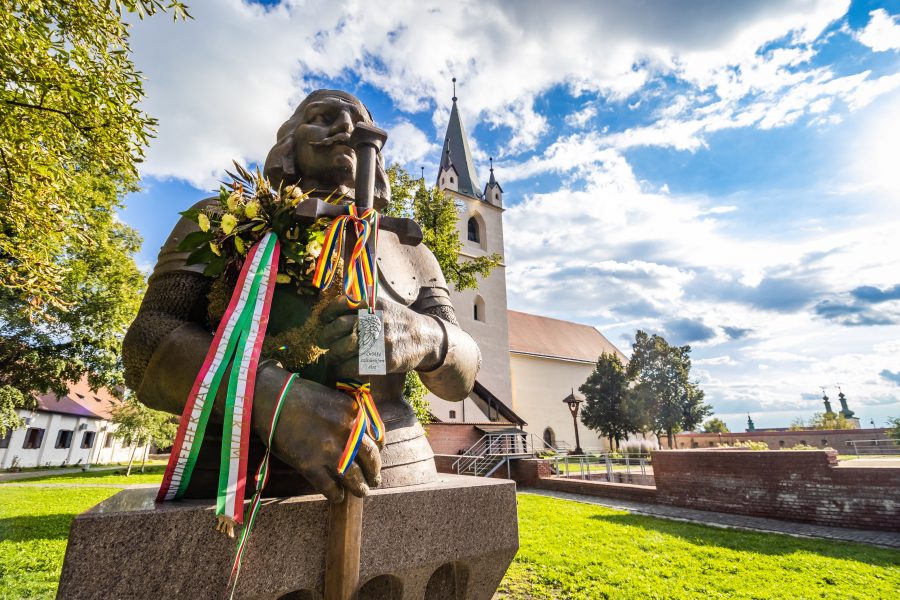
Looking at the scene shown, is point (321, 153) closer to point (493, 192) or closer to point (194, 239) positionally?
point (194, 239)

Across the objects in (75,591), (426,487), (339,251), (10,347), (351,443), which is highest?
(10,347)

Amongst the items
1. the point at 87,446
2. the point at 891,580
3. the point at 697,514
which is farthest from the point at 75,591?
the point at 87,446

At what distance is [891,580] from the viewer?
488 centimetres

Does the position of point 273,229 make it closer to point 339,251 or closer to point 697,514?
point 339,251

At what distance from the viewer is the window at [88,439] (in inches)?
1156

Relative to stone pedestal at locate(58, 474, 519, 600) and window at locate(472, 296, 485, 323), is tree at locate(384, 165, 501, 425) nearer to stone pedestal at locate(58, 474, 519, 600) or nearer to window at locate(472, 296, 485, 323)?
stone pedestal at locate(58, 474, 519, 600)

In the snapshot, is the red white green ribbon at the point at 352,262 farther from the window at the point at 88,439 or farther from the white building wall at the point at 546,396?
the window at the point at 88,439

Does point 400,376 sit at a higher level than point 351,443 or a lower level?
higher

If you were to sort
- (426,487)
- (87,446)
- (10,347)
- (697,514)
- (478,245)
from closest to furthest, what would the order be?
1. (426,487)
2. (697,514)
3. (10,347)
4. (87,446)
5. (478,245)

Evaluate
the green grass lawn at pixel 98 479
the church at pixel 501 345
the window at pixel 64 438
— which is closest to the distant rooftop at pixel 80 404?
the window at pixel 64 438

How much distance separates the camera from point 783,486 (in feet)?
28.3

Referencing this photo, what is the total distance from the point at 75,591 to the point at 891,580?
23.8 feet

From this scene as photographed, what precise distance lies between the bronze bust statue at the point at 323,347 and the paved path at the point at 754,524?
27.4 feet

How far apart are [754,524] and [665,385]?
95.5 ft
